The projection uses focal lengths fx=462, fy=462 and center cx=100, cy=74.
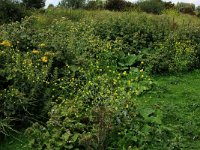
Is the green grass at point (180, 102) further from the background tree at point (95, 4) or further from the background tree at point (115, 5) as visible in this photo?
the background tree at point (115, 5)

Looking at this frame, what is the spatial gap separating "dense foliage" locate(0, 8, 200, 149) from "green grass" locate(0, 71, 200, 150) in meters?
0.15

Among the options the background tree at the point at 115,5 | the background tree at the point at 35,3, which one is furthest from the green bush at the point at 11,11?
the background tree at the point at 115,5

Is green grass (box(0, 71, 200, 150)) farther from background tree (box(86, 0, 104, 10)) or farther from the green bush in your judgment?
background tree (box(86, 0, 104, 10))

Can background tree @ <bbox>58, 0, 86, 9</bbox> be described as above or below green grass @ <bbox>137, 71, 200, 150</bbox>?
above

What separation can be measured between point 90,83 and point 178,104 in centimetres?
135

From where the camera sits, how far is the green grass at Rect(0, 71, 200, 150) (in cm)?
579

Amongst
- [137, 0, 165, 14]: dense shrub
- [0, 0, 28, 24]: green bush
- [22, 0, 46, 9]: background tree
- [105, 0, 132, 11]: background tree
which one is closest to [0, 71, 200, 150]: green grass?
[0, 0, 28, 24]: green bush

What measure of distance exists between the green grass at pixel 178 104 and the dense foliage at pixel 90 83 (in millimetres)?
147

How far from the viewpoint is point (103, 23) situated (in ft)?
35.6

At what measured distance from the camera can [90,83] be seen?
263 inches

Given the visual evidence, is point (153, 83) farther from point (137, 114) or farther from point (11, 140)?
point (11, 140)

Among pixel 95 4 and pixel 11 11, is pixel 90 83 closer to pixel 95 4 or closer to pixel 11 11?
pixel 11 11

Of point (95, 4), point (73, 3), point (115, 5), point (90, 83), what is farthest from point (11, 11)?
point (90, 83)

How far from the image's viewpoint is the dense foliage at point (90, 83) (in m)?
5.43
